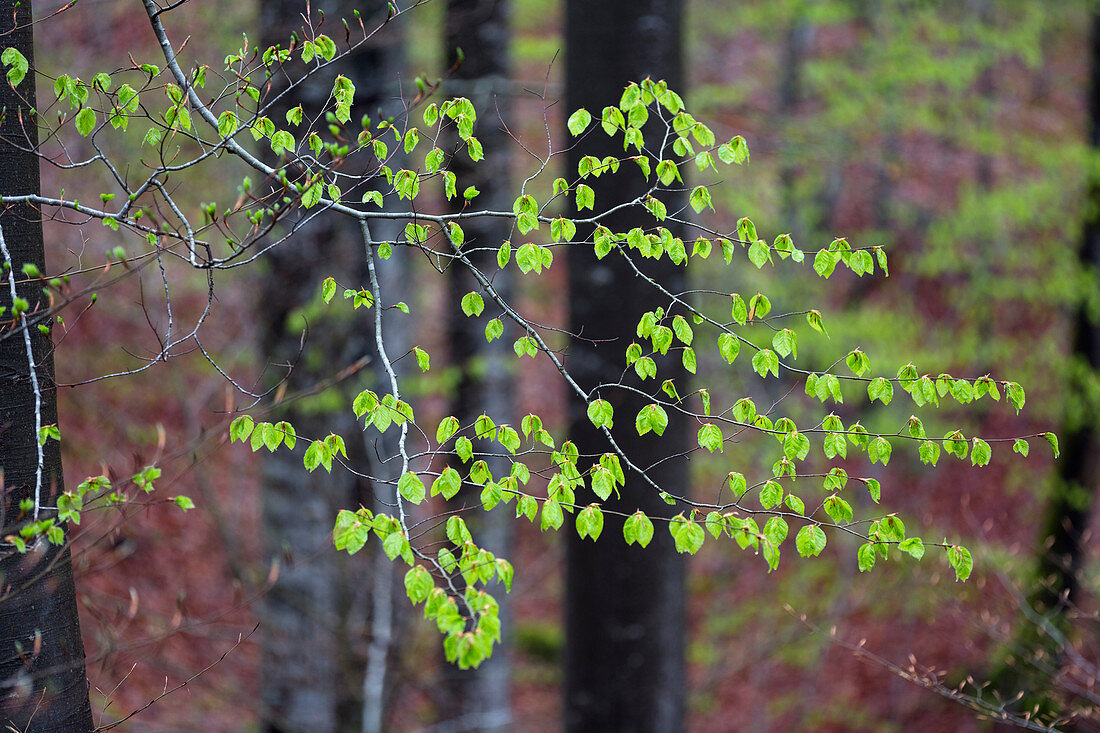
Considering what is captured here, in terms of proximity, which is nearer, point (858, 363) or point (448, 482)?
point (448, 482)

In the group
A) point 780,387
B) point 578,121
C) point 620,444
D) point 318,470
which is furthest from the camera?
point 780,387

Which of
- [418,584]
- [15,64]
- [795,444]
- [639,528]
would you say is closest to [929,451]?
[795,444]

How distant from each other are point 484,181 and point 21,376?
497 centimetres

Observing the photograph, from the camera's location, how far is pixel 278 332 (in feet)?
17.8

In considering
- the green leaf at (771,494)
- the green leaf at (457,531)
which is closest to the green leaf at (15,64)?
the green leaf at (457,531)

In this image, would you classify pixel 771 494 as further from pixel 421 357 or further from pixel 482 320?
pixel 482 320

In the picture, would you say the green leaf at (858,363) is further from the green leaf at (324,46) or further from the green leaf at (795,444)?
the green leaf at (324,46)

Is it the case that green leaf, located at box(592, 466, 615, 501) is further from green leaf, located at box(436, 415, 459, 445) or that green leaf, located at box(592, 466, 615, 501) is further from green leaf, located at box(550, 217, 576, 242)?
green leaf, located at box(550, 217, 576, 242)

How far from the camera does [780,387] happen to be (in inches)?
426

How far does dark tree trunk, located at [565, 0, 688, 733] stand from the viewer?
4297 mm

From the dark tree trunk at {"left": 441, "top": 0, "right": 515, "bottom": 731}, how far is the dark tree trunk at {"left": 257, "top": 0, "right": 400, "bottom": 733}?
1.26m

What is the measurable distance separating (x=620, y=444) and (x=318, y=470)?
213cm

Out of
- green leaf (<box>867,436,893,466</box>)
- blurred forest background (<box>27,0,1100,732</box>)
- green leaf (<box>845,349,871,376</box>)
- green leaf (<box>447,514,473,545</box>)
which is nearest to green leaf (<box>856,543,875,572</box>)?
green leaf (<box>867,436,893,466</box>)

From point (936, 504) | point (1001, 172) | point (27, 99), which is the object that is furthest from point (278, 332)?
point (1001, 172)
